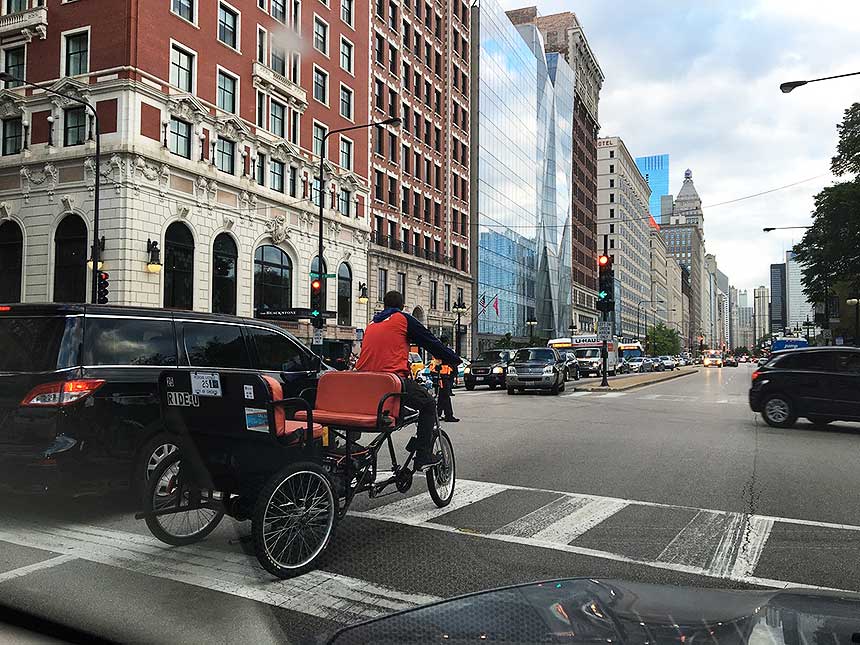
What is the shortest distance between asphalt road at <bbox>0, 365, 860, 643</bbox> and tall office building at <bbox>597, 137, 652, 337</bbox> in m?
118

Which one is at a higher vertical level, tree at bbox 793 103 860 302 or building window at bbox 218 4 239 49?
building window at bbox 218 4 239 49

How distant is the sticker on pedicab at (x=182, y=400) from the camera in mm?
5168

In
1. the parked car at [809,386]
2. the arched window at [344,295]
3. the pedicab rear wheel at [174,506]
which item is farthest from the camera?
the arched window at [344,295]

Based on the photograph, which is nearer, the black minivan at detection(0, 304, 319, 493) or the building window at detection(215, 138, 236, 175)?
the black minivan at detection(0, 304, 319, 493)

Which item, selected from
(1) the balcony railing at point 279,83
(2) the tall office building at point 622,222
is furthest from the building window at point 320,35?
(2) the tall office building at point 622,222

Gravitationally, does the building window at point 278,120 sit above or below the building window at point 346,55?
Result: below

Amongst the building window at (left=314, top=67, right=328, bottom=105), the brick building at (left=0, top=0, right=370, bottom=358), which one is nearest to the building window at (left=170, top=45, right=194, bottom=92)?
the brick building at (left=0, top=0, right=370, bottom=358)

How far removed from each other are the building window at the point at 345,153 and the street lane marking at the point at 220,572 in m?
41.6

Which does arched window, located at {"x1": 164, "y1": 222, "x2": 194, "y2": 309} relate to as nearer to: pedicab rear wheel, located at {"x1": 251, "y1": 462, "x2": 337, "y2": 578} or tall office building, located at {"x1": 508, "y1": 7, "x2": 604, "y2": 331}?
pedicab rear wheel, located at {"x1": 251, "y1": 462, "x2": 337, "y2": 578}

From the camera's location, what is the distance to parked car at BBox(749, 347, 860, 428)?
14.2 meters

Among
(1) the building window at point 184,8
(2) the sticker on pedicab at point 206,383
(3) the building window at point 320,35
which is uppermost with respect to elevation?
(3) the building window at point 320,35

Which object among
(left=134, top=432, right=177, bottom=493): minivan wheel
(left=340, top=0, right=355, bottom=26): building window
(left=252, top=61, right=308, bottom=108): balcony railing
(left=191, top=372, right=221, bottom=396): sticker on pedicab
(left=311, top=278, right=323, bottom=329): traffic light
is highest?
(left=340, top=0, right=355, bottom=26): building window

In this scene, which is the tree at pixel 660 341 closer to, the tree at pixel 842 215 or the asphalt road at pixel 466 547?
the tree at pixel 842 215

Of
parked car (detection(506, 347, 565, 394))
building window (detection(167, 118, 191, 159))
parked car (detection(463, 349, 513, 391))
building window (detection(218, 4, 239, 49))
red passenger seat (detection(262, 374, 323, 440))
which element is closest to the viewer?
red passenger seat (detection(262, 374, 323, 440))
